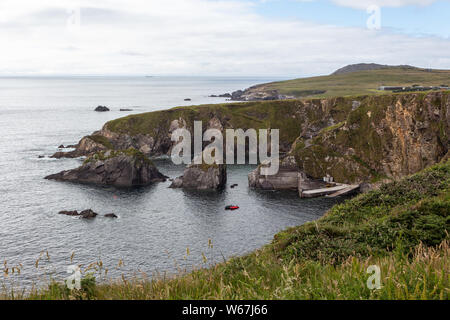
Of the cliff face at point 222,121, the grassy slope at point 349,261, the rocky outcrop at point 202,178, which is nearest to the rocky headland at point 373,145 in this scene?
the rocky outcrop at point 202,178

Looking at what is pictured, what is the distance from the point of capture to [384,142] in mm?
110562

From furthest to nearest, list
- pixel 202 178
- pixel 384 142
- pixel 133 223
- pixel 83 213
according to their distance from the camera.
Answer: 1. pixel 384 142
2. pixel 202 178
3. pixel 83 213
4. pixel 133 223

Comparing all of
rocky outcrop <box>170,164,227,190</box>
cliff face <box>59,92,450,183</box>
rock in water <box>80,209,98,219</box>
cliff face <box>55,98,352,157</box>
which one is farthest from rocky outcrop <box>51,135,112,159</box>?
rock in water <box>80,209,98,219</box>

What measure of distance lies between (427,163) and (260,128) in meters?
80.2

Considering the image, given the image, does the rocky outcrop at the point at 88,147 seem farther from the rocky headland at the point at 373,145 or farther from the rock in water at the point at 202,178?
the rock in water at the point at 202,178

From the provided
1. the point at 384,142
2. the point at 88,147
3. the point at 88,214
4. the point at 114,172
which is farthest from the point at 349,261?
the point at 88,147

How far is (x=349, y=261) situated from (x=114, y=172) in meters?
102

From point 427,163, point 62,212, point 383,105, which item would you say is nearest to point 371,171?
point 427,163

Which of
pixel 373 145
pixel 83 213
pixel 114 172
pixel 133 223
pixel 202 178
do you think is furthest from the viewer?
pixel 373 145

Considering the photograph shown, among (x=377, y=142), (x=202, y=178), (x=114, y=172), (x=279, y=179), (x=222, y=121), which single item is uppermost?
(x=222, y=121)

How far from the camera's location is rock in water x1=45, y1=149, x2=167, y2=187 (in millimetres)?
106562

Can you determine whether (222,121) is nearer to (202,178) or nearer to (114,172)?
(202,178)

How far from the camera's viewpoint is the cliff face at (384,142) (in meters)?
101

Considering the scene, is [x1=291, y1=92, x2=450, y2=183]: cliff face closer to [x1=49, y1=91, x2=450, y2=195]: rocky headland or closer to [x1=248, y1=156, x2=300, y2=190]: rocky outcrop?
[x1=49, y1=91, x2=450, y2=195]: rocky headland
